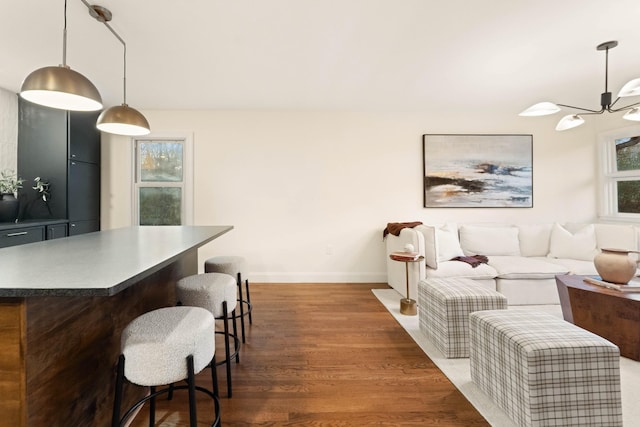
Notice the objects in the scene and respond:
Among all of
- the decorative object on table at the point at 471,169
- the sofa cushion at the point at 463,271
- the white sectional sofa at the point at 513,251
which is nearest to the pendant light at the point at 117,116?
the white sectional sofa at the point at 513,251

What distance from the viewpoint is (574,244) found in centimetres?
361

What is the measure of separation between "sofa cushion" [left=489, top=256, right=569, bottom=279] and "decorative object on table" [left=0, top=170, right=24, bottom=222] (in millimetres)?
5288

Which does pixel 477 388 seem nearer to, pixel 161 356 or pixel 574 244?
pixel 161 356

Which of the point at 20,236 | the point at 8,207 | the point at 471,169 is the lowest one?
the point at 20,236

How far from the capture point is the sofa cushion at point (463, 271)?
3189 mm

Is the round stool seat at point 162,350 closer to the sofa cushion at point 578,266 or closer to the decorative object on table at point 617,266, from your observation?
the decorative object on table at point 617,266

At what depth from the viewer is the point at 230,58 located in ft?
8.93

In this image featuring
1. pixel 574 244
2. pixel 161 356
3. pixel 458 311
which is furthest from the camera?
pixel 574 244

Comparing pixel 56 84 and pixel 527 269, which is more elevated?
pixel 56 84


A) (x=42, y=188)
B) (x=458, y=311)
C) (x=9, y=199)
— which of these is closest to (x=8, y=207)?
(x=9, y=199)

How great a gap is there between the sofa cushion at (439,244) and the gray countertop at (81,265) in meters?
2.49

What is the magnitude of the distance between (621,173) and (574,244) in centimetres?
148

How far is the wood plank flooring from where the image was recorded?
5.21ft

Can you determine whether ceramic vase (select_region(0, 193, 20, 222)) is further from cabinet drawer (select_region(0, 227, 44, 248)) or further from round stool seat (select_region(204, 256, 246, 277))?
round stool seat (select_region(204, 256, 246, 277))
